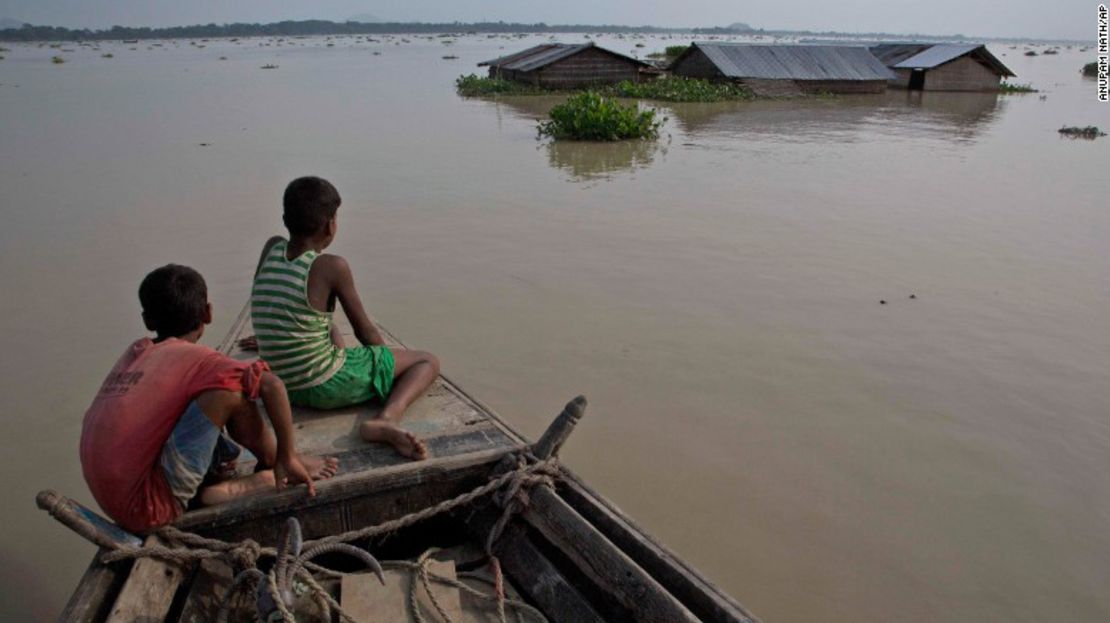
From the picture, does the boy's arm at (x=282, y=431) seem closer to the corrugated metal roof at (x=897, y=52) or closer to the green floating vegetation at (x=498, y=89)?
the green floating vegetation at (x=498, y=89)

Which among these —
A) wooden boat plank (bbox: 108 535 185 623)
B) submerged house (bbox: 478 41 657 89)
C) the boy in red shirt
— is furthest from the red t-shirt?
submerged house (bbox: 478 41 657 89)

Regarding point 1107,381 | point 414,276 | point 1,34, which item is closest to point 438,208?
point 414,276

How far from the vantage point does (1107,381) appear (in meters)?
4.79

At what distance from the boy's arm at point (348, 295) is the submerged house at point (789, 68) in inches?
899

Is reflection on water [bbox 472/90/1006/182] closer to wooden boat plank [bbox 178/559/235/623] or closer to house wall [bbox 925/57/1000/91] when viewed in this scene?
house wall [bbox 925/57/1000/91]

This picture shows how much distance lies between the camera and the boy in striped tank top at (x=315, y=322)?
2.77 m

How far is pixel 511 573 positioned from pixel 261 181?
29.8 ft

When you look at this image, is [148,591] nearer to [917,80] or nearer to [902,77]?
[917,80]

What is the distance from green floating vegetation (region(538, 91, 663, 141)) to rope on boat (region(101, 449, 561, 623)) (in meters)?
12.3

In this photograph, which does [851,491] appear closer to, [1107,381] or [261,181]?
[1107,381]

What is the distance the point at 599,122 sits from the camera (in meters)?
14.1

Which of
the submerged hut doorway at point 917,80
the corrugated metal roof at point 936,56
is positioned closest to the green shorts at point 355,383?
the corrugated metal roof at point 936,56

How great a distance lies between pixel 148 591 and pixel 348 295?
123 cm

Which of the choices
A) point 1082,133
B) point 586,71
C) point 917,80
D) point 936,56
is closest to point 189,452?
point 1082,133
